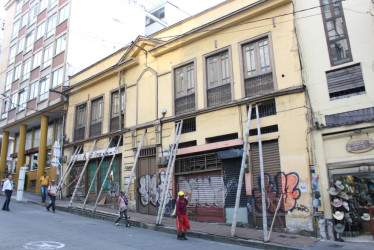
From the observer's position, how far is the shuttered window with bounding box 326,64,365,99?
1006 cm

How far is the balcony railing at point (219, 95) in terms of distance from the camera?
42.5ft

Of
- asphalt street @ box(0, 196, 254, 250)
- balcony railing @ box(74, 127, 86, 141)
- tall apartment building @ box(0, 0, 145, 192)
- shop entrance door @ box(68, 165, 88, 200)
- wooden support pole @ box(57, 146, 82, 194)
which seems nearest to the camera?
asphalt street @ box(0, 196, 254, 250)

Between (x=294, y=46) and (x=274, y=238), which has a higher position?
(x=294, y=46)

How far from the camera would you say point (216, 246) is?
8.52 m

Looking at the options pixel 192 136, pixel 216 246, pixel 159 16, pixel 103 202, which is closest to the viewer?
pixel 216 246

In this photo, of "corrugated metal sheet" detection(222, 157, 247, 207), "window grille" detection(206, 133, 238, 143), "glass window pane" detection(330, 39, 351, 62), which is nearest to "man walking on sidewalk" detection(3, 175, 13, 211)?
"window grille" detection(206, 133, 238, 143)

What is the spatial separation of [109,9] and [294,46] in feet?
60.5

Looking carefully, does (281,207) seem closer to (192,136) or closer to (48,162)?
(192,136)

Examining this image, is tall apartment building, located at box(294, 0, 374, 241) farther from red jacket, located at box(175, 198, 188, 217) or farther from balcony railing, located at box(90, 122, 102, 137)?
balcony railing, located at box(90, 122, 102, 137)

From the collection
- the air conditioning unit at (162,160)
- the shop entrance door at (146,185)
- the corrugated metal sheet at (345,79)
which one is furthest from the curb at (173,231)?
the corrugated metal sheet at (345,79)

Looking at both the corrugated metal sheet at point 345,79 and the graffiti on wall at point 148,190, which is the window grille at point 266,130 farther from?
the graffiti on wall at point 148,190

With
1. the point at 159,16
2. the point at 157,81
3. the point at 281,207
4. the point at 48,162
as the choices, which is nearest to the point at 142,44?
the point at 157,81

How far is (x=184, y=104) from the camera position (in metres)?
14.3

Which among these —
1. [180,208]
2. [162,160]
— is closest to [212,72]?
[162,160]
